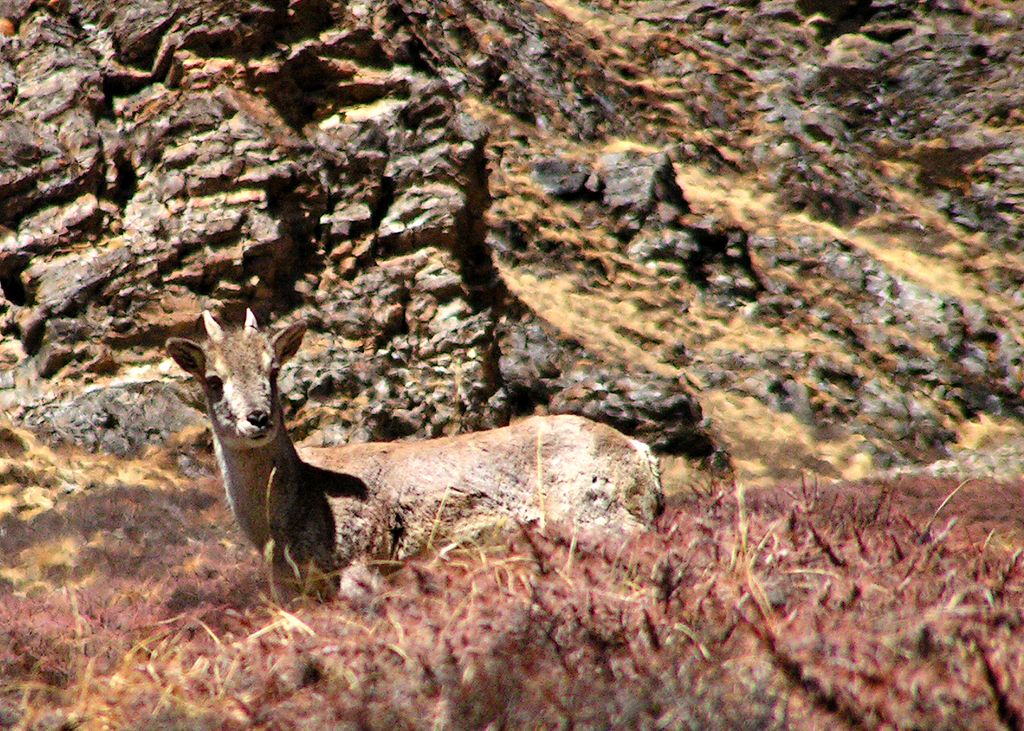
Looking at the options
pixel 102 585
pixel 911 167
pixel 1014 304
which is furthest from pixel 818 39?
pixel 102 585

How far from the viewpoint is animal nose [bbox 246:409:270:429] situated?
22.3ft

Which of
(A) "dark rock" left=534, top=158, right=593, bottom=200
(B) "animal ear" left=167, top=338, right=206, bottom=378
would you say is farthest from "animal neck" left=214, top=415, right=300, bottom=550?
(A) "dark rock" left=534, top=158, right=593, bottom=200

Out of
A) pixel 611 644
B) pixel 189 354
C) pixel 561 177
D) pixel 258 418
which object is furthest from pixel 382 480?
pixel 561 177

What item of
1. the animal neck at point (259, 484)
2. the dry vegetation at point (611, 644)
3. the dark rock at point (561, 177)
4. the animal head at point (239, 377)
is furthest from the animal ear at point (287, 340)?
the dark rock at point (561, 177)

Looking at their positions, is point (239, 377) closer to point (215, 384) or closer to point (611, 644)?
point (215, 384)

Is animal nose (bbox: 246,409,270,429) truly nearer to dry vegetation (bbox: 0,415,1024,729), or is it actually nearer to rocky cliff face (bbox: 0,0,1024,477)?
dry vegetation (bbox: 0,415,1024,729)

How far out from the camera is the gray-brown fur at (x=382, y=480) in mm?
7027

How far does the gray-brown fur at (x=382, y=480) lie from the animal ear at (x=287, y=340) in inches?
0.5

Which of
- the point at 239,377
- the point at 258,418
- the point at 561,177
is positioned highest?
the point at 239,377

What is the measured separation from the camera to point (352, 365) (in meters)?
13.2

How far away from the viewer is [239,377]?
7059 millimetres

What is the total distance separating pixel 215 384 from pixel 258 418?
599 mm

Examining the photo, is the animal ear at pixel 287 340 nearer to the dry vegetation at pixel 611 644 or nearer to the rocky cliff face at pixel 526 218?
the dry vegetation at pixel 611 644

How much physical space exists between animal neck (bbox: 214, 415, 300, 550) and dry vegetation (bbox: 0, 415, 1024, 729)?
4.18ft
